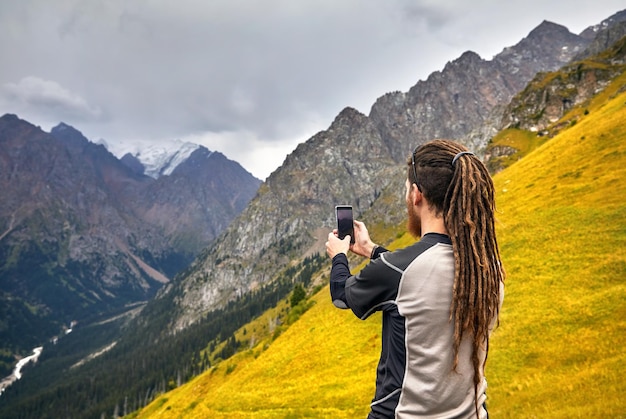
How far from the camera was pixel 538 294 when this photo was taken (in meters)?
18.6

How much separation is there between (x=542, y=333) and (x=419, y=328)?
48.8ft

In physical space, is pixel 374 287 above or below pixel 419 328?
above

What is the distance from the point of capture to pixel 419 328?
13.3 ft

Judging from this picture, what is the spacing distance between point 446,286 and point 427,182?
1204mm

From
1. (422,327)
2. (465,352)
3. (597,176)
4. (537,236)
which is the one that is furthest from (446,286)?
(597,176)

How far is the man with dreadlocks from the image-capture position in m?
4.03

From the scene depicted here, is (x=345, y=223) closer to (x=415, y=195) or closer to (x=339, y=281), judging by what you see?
(x=339, y=281)

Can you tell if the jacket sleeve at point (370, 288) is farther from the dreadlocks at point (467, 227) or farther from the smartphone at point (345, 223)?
the smartphone at point (345, 223)

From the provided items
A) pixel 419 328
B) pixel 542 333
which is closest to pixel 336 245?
pixel 419 328

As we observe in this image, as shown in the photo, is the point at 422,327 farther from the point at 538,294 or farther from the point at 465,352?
the point at 538,294

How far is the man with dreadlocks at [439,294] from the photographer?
4031mm

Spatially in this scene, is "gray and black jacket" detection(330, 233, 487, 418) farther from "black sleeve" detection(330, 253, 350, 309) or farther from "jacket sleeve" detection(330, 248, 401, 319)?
"black sleeve" detection(330, 253, 350, 309)

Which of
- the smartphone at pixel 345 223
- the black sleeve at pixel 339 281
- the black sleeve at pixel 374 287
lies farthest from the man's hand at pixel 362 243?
the black sleeve at pixel 374 287

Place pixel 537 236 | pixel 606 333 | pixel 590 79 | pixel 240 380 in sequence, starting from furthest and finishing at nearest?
pixel 590 79 → pixel 240 380 → pixel 537 236 → pixel 606 333
